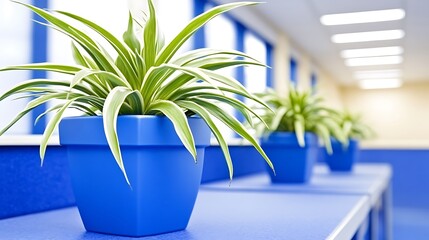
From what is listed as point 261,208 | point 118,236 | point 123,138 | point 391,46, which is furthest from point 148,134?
point 391,46

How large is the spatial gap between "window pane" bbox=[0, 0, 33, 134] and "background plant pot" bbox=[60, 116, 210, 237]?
0.57 meters

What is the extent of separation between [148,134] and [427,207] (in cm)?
325

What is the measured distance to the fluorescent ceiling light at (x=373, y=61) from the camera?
16.8 ft

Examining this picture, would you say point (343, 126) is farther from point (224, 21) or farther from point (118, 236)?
point (118, 236)

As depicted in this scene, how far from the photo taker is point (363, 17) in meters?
3.48

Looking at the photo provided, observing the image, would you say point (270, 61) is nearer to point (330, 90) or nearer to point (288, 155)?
point (288, 155)

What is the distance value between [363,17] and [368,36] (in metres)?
0.66

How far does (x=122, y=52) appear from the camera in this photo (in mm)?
609

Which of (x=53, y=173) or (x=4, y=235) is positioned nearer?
(x=4, y=235)

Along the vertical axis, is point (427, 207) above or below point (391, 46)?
below

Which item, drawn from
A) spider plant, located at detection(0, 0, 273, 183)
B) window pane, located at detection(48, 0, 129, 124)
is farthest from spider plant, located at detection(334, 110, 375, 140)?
spider plant, located at detection(0, 0, 273, 183)

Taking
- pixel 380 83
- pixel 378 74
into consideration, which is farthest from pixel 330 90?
pixel 380 83

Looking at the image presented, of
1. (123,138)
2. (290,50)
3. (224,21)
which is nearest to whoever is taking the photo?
(123,138)

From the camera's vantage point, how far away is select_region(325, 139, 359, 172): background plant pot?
79.8 inches
